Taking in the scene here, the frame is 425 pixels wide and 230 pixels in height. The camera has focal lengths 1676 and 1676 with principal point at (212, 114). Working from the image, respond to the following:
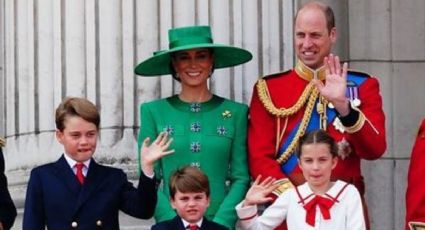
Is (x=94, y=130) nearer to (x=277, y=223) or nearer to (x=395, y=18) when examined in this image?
(x=277, y=223)

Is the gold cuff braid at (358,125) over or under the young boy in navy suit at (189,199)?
over

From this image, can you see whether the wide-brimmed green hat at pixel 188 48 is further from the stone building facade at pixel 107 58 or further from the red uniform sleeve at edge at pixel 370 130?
the red uniform sleeve at edge at pixel 370 130

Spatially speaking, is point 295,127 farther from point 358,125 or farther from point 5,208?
point 5,208

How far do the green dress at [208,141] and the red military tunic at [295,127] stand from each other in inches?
3.0

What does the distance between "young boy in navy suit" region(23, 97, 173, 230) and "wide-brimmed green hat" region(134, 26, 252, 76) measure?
56cm

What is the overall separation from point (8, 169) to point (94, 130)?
1.64 m

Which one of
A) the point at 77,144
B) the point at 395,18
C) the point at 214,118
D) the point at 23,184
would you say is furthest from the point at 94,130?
the point at 395,18

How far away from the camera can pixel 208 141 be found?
27.2 ft

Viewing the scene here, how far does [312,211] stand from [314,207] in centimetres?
2

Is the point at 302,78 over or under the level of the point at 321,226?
over

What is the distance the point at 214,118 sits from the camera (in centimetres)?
835

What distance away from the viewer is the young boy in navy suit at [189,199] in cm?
777

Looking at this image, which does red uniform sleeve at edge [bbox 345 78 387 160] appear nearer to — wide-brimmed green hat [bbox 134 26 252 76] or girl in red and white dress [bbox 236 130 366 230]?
girl in red and white dress [bbox 236 130 366 230]

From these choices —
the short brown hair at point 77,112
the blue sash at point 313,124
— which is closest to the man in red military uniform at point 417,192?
the blue sash at point 313,124
